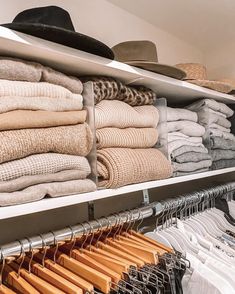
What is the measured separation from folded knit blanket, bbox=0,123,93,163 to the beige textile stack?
7cm

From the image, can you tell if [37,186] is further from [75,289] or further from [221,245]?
[221,245]

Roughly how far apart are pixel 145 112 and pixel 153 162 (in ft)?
0.56

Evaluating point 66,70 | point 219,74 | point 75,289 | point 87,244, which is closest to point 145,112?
point 66,70

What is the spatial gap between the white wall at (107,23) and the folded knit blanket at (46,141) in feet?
1.53

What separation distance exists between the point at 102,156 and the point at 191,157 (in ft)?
1.41

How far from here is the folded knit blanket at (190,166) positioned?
3.43 ft

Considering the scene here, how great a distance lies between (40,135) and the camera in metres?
0.63

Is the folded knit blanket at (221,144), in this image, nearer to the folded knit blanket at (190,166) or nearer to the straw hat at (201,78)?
the folded knit blanket at (190,166)

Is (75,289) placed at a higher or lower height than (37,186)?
lower

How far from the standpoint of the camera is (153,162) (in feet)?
2.92

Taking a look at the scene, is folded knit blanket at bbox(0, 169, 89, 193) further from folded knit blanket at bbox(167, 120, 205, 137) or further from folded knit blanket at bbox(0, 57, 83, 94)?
folded knit blanket at bbox(167, 120, 205, 137)

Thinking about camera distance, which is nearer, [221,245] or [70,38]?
[70,38]

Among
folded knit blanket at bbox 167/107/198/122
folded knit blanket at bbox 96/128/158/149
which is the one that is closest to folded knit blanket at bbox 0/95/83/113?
folded knit blanket at bbox 96/128/158/149

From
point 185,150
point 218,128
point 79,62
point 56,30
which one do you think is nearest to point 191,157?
point 185,150
